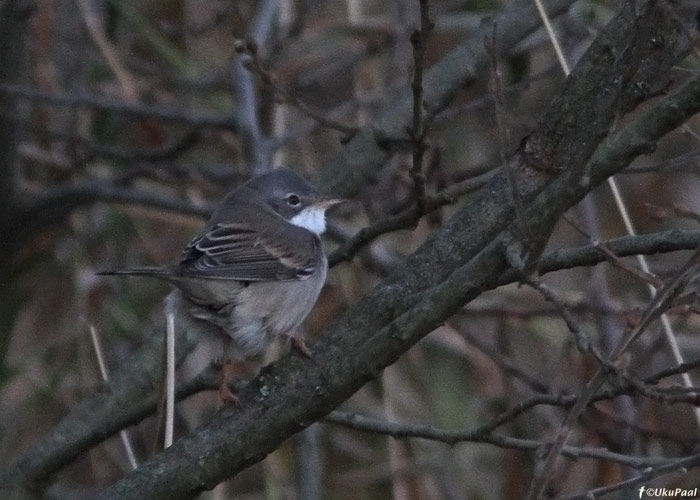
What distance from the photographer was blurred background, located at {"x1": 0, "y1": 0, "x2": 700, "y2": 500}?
5.12m

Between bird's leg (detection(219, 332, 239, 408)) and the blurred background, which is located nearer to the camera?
bird's leg (detection(219, 332, 239, 408))

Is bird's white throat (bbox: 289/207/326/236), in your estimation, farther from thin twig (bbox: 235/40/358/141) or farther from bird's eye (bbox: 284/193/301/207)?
thin twig (bbox: 235/40/358/141)

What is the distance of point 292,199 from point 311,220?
11 cm

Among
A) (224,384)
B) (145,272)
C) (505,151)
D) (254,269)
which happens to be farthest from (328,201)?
(505,151)

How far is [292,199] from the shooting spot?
4.57 meters

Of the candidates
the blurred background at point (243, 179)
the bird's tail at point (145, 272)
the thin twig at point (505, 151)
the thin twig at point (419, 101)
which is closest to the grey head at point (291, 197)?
the blurred background at point (243, 179)

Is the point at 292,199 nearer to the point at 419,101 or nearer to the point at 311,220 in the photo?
the point at 311,220

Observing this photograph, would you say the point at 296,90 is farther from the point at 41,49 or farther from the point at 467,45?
the point at 467,45

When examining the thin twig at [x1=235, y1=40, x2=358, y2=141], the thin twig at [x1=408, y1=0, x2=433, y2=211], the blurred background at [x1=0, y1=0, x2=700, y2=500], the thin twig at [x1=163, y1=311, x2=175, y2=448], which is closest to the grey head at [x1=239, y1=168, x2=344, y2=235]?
the blurred background at [x1=0, y1=0, x2=700, y2=500]

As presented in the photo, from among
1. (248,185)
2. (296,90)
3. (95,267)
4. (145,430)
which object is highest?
(296,90)

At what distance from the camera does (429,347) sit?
6.10 meters

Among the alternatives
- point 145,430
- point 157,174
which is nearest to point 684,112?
point 157,174

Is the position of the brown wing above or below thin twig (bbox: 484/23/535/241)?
below

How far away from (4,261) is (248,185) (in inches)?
61.0
